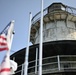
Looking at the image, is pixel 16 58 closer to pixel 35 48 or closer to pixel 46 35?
pixel 35 48

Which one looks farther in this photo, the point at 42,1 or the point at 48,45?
the point at 48,45

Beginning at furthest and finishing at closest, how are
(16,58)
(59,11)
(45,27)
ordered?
(45,27), (59,11), (16,58)

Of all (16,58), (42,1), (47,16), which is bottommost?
(16,58)

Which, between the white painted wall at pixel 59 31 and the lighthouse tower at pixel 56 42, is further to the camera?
the white painted wall at pixel 59 31

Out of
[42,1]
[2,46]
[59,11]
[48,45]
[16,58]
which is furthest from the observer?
[59,11]

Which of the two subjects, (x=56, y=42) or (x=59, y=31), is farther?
(x=59, y=31)

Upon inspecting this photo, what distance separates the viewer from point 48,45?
685 inches

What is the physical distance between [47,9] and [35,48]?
7065 mm

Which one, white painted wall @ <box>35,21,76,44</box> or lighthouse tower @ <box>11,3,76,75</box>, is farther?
white painted wall @ <box>35,21,76,44</box>

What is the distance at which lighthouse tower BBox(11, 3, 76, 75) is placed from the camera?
55.5 ft

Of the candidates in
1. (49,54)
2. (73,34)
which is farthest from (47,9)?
(49,54)

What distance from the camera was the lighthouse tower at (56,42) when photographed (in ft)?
55.5

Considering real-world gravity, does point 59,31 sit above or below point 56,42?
above

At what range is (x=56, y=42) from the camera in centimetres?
1698
